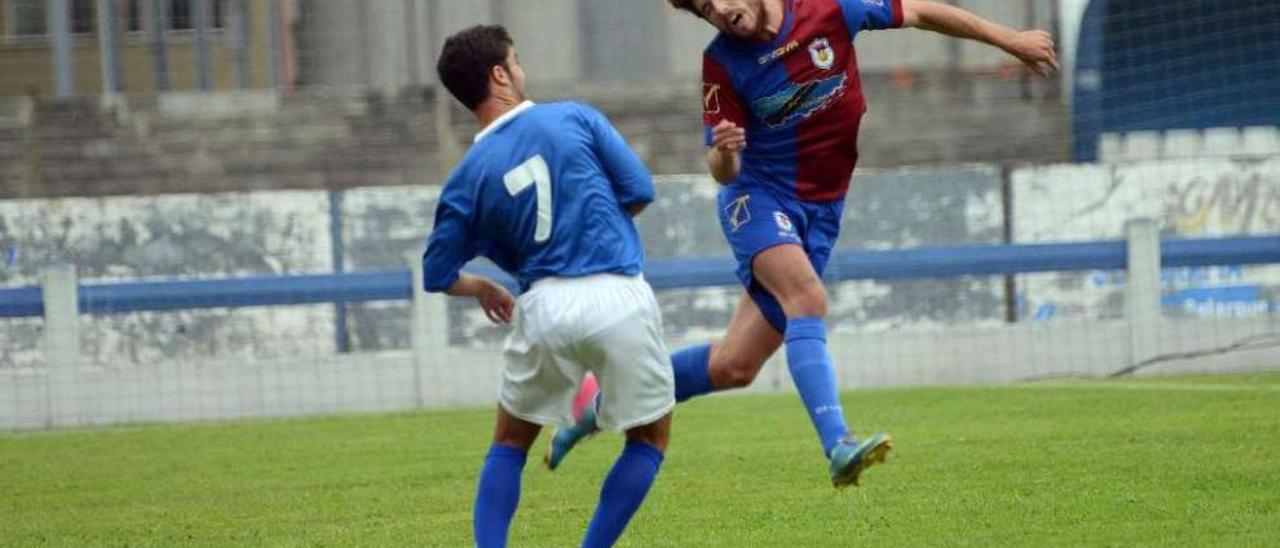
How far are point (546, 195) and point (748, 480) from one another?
11.3ft

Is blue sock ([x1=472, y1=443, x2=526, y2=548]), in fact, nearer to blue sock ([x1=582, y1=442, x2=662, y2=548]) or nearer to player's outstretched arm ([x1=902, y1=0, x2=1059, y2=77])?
blue sock ([x1=582, y1=442, x2=662, y2=548])

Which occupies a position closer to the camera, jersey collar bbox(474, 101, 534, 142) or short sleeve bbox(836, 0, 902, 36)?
jersey collar bbox(474, 101, 534, 142)

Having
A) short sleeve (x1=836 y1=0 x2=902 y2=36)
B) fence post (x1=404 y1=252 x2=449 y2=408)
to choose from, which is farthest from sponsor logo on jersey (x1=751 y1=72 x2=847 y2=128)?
fence post (x1=404 y1=252 x2=449 y2=408)

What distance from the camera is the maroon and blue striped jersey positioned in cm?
741

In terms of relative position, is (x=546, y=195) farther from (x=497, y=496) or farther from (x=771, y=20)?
(x=771, y=20)

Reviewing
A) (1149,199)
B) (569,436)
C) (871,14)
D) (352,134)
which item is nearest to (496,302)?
(569,436)

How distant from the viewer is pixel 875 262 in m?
15.8

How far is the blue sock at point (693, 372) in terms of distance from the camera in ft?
25.2

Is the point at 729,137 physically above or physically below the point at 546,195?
above

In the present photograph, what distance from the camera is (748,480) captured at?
9336 millimetres

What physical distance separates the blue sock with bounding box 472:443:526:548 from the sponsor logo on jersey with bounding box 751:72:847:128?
1.66 metres

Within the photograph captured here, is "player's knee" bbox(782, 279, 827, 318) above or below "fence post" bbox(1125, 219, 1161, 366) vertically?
above

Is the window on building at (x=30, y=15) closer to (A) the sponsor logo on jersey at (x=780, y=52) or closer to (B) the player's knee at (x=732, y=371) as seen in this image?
(B) the player's knee at (x=732, y=371)

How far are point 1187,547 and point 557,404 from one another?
1998mm
